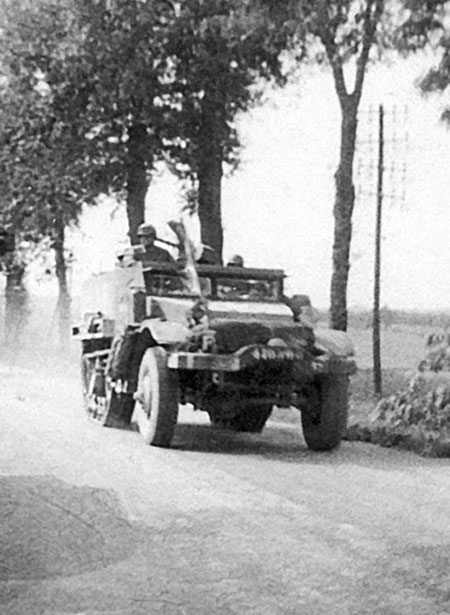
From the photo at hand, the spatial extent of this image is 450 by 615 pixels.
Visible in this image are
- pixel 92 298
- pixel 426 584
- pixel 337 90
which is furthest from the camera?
pixel 337 90

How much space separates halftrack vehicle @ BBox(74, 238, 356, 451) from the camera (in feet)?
39.4

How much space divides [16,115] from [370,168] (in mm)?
10551

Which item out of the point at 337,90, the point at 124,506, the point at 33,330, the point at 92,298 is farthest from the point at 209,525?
the point at 33,330

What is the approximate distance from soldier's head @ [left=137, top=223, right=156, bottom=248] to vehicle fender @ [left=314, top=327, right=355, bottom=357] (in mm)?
2437

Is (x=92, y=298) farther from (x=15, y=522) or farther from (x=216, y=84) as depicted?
(x=216, y=84)

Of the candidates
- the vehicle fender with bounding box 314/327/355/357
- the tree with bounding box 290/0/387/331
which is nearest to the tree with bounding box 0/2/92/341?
the tree with bounding box 290/0/387/331

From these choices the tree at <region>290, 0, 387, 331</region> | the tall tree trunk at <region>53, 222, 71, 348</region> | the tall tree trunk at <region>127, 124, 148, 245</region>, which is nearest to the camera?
the tree at <region>290, 0, 387, 331</region>

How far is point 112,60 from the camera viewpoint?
26984mm

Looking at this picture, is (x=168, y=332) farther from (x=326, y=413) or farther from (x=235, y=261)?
(x=235, y=261)

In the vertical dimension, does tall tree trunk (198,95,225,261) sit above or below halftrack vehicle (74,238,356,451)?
above

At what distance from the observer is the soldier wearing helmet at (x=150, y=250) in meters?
14.1

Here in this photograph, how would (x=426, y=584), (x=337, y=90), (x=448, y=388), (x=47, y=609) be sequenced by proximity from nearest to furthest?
(x=47, y=609) → (x=426, y=584) → (x=448, y=388) → (x=337, y=90)

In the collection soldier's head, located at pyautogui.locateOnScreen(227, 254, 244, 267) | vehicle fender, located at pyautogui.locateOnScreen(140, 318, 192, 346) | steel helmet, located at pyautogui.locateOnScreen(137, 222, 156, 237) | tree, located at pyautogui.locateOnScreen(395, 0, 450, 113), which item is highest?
tree, located at pyautogui.locateOnScreen(395, 0, 450, 113)

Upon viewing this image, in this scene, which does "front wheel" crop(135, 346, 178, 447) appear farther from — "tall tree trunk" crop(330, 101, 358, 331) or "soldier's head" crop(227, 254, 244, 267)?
"tall tree trunk" crop(330, 101, 358, 331)
